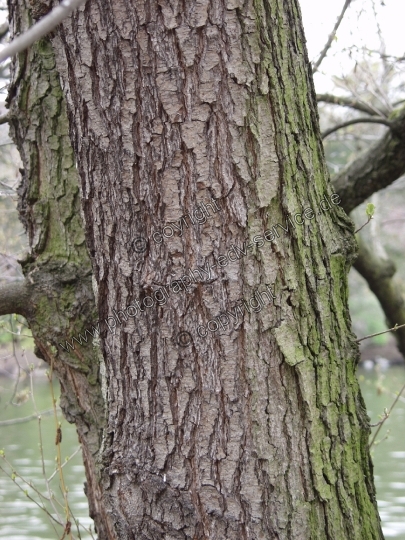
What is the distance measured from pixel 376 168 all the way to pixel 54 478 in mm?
7581

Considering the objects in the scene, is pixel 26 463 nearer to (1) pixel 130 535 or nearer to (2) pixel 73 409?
(2) pixel 73 409

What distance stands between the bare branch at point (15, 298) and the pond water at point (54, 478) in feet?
6.47

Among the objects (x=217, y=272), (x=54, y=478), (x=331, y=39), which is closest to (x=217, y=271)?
(x=217, y=272)

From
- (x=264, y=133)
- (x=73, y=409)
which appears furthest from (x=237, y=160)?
(x=73, y=409)

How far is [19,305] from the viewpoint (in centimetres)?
203

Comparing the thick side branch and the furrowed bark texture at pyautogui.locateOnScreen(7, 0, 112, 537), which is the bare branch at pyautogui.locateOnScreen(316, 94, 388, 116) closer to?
the thick side branch

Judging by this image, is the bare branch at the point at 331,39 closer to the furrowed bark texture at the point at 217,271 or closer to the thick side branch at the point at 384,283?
the thick side branch at the point at 384,283

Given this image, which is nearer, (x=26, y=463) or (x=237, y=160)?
(x=237, y=160)

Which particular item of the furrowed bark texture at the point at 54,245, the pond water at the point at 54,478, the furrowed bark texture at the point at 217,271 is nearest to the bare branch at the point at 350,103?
the furrowed bark texture at the point at 54,245

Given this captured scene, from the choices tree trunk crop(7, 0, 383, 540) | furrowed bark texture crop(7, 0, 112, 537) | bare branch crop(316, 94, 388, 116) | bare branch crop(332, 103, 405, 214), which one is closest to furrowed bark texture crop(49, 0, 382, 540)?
tree trunk crop(7, 0, 383, 540)

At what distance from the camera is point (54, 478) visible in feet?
29.7

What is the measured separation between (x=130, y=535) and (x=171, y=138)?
962 mm

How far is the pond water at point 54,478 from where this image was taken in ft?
23.4

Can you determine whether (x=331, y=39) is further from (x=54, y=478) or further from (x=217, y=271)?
(x=54, y=478)
